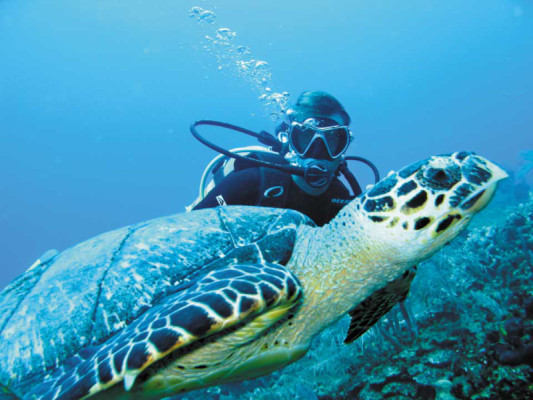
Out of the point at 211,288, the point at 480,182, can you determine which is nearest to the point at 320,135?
the point at 480,182

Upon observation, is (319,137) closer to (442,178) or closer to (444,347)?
(442,178)

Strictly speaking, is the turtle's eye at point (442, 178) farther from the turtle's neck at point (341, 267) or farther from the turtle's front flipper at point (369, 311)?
the turtle's front flipper at point (369, 311)

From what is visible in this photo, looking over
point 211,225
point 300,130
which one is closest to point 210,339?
point 211,225

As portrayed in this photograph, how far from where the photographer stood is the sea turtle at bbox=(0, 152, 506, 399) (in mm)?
1253

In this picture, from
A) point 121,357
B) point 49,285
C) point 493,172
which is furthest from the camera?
point 49,285

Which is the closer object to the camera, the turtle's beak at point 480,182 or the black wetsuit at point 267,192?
the turtle's beak at point 480,182

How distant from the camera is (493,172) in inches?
56.1

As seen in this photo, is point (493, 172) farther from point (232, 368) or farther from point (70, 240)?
point (70, 240)

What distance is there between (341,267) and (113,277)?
1.40 metres

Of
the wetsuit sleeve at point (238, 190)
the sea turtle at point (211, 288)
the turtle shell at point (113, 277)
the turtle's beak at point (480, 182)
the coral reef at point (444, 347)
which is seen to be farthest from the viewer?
the wetsuit sleeve at point (238, 190)

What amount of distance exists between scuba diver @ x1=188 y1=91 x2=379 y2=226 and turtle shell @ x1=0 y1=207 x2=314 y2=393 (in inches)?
27.6

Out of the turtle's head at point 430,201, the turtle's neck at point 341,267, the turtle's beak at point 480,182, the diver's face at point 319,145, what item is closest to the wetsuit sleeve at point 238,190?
the diver's face at point 319,145

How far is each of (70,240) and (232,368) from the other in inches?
3708

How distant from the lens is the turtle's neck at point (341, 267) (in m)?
1.67
